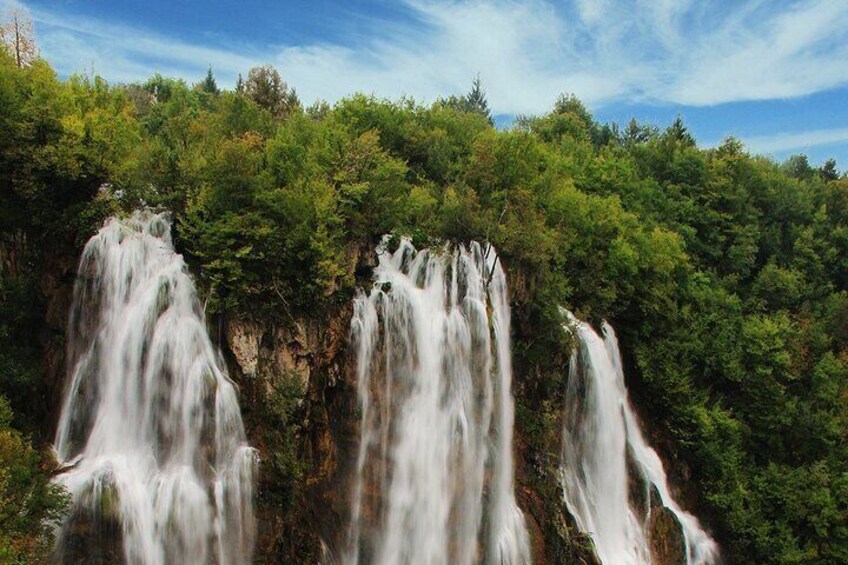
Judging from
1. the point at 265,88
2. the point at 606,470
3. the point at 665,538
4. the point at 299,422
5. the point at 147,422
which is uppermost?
the point at 265,88

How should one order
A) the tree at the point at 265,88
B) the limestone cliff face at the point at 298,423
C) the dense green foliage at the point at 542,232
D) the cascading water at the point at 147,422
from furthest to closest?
the tree at the point at 265,88, the dense green foliage at the point at 542,232, the limestone cliff face at the point at 298,423, the cascading water at the point at 147,422

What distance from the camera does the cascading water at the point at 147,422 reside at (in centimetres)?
1614

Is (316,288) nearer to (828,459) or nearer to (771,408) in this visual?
(771,408)

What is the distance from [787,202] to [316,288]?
33847 mm

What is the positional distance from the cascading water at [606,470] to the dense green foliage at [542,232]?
5.69 feet

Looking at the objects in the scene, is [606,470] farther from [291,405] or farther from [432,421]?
[291,405]

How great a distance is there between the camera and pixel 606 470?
2422 cm

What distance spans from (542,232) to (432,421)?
25.8 ft

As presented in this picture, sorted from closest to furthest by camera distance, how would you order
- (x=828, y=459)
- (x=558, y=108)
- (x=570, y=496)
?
(x=570, y=496), (x=828, y=459), (x=558, y=108)

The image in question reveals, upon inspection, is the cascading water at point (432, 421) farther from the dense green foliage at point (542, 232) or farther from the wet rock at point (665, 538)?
the wet rock at point (665, 538)

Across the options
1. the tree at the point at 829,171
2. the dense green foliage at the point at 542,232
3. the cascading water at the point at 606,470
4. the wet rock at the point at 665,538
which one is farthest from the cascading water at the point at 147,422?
the tree at the point at 829,171

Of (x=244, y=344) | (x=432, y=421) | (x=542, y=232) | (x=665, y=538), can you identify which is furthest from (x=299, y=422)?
(x=665, y=538)

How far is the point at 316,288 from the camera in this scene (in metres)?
18.7

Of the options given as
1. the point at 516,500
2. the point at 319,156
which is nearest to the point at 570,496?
the point at 516,500
